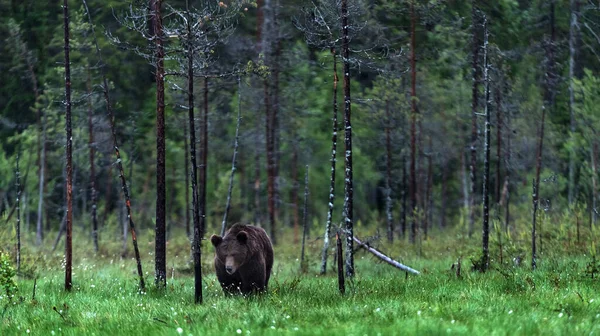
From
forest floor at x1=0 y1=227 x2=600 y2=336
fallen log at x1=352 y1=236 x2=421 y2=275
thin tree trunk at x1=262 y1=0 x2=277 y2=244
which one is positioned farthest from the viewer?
thin tree trunk at x1=262 y1=0 x2=277 y2=244

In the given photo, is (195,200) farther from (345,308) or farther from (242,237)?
(345,308)

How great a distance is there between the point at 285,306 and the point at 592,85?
18162 millimetres

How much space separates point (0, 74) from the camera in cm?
3844

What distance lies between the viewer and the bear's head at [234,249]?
1450cm


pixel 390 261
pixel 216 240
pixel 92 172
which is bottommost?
pixel 390 261

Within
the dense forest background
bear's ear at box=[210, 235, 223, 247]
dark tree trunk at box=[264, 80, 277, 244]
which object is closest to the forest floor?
bear's ear at box=[210, 235, 223, 247]

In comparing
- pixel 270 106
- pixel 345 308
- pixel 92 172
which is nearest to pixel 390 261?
pixel 345 308

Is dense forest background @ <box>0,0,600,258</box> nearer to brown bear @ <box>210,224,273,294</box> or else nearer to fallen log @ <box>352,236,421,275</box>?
fallen log @ <box>352,236,421,275</box>

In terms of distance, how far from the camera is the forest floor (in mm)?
9547

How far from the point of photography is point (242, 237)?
14625 mm

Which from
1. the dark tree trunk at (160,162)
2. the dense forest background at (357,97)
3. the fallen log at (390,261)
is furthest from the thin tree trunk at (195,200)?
the dense forest background at (357,97)

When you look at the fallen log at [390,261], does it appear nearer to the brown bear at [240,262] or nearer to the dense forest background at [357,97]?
the brown bear at [240,262]

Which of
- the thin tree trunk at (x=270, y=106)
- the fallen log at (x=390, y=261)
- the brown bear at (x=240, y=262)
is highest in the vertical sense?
the thin tree trunk at (x=270, y=106)

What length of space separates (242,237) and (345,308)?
410 centimetres
